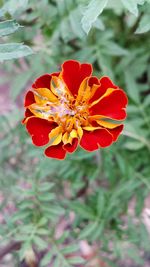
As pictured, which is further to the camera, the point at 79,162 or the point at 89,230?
the point at 79,162

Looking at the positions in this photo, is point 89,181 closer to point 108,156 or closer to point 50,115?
point 108,156

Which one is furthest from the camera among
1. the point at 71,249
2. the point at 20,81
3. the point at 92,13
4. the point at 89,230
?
Answer: the point at 20,81

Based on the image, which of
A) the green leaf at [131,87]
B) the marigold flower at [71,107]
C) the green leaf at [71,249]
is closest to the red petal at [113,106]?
the marigold flower at [71,107]

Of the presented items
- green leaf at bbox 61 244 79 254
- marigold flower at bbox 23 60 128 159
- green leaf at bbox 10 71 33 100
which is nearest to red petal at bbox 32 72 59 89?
marigold flower at bbox 23 60 128 159

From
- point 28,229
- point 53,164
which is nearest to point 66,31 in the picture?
point 53,164

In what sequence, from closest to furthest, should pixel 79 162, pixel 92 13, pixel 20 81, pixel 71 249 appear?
pixel 92 13 < pixel 71 249 < pixel 79 162 < pixel 20 81

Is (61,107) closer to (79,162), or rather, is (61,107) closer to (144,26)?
(144,26)

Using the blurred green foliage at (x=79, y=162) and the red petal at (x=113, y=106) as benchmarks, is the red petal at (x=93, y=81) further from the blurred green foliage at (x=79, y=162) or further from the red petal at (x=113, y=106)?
the blurred green foliage at (x=79, y=162)

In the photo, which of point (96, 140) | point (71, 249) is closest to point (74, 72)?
point (96, 140)
